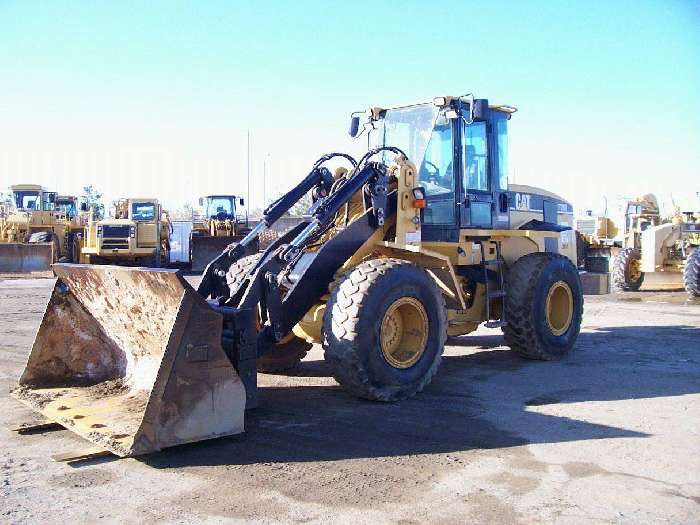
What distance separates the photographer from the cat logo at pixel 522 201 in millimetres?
9500

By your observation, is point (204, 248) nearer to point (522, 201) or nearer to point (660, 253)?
point (660, 253)

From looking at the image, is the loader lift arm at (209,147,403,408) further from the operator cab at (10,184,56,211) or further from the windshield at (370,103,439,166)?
the operator cab at (10,184,56,211)

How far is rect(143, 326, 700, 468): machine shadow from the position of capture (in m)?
5.27

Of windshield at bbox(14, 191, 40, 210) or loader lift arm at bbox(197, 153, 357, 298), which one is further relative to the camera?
windshield at bbox(14, 191, 40, 210)

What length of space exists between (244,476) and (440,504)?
135 cm

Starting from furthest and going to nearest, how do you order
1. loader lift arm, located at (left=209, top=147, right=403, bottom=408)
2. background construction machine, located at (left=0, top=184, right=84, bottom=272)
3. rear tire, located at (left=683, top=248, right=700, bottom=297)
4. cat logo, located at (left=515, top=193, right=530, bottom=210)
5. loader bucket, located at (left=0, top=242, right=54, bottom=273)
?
background construction machine, located at (left=0, top=184, right=84, bottom=272) < loader bucket, located at (left=0, top=242, right=54, bottom=273) < rear tire, located at (left=683, top=248, right=700, bottom=297) < cat logo, located at (left=515, top=193, right=530, bottom=210) < loader lift arm, located at (left=209, top=147, right=403, bottom=408)

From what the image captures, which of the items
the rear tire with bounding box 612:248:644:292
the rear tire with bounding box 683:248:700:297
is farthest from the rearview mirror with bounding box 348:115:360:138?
the rear tire with bounding box 612:248:644:292

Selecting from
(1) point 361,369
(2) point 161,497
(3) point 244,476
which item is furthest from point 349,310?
(2) point 161,497

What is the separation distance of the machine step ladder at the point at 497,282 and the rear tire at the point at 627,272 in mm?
12111

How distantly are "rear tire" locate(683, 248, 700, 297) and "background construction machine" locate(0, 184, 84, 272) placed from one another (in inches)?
812

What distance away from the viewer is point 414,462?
16.3ft

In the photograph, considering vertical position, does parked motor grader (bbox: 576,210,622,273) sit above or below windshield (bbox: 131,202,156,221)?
below

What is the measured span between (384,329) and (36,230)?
987 inches

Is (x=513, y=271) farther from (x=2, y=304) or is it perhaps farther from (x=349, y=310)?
(x=2, y=304)
